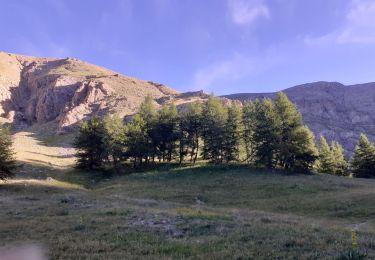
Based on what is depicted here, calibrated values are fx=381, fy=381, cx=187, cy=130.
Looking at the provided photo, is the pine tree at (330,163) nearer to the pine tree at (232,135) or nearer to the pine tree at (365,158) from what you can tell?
the pine tree at (365,158)

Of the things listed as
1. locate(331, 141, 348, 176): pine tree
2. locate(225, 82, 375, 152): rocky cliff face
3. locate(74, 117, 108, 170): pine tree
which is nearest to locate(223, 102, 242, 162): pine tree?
locate(74, 117, 108, 170): pine tree

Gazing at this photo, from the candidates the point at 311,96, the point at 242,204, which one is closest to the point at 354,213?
the point at 242,204

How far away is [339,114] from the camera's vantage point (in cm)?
17588

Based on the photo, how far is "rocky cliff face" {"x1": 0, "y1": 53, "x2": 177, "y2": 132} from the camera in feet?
450

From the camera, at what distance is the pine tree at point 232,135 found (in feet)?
209

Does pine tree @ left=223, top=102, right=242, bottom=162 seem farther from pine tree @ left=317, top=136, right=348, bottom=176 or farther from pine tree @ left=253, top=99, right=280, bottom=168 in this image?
pine tree @ left=317, top=136, right=348, bottom=176

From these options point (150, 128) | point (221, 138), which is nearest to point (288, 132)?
point (221, 138)

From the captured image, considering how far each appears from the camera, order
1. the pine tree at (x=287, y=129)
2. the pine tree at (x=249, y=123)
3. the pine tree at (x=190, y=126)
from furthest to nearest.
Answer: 1. the pine tree at (x=190, y=126)
2. the pine tree at (x=249, y=123)
3. the pine tree at (x=287, y=129)

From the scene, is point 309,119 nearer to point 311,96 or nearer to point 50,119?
point 311,96

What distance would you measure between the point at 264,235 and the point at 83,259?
24.5 ft

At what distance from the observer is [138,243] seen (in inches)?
587

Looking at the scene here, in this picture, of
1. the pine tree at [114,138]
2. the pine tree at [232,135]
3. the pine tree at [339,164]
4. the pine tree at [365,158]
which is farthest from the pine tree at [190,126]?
the pine tree at [365,158]

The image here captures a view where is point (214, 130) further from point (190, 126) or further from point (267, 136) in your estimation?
point (267, 136)

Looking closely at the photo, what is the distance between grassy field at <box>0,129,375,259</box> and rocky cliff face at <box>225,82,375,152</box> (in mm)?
105914
